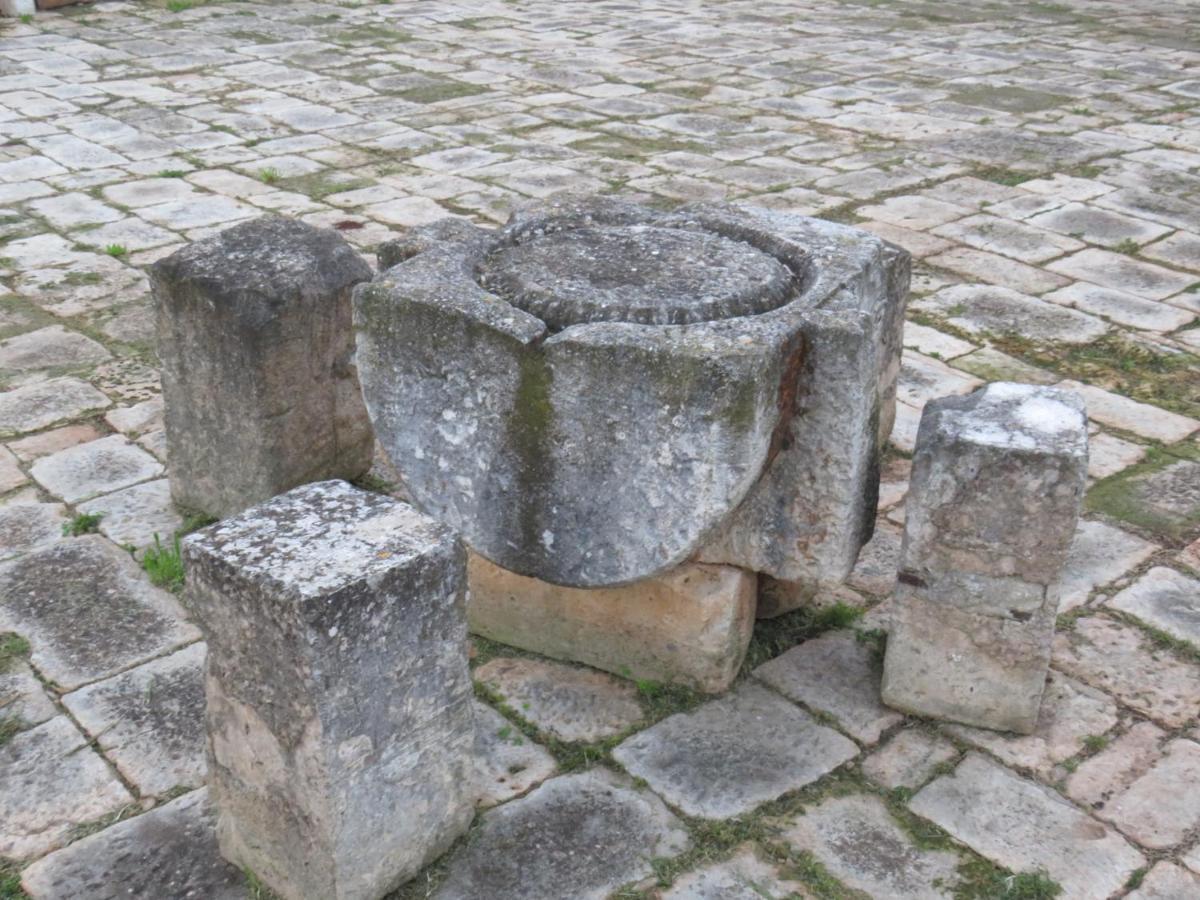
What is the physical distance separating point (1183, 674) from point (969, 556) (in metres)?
0.91

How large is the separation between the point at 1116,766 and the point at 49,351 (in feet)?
15.3

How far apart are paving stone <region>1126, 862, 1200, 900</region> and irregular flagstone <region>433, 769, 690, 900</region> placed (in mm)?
1050

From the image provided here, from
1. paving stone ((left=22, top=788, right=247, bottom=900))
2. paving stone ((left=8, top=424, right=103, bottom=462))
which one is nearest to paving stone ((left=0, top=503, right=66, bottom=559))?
paving stone ((left=8, top=424, right=103, bottom=462))

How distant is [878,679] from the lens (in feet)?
12.3

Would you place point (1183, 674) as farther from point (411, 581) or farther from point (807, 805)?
point (411, 581)

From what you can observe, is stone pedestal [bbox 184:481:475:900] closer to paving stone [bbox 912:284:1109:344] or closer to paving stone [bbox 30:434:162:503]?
paving stone [bbox 30:434:162:503]

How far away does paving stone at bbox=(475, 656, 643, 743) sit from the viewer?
355cm

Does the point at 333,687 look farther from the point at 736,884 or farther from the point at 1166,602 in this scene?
the point at 1166,602

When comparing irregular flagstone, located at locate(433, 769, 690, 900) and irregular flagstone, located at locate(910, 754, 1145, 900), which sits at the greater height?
irregular flagstone, located at locate(910, 754, 1145, 900)

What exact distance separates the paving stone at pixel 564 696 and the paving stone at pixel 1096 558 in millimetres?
1469

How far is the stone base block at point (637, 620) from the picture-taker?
3580 millimetres

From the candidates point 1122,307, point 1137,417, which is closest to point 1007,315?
point 1122,307

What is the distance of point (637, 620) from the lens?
368 centimetres

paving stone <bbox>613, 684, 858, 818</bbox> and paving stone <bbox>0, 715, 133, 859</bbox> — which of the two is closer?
paving stone <bbox>0, 715, 133, 859</bbox>
